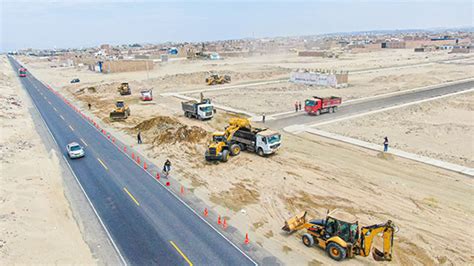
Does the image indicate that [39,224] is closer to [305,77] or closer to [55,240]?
[55,240]

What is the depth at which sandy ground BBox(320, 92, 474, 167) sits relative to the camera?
95.6ft

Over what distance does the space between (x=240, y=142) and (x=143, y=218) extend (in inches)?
510

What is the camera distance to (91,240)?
1706 cm

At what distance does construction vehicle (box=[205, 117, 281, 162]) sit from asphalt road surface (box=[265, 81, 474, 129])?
31.7 feet

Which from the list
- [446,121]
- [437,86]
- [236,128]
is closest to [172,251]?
[236,128]

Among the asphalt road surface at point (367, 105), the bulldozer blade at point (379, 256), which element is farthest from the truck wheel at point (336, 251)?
the asphalt road surface at point (367, 105)

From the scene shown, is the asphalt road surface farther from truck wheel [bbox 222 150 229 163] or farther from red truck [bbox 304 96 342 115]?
truck wheel [bbox 222 150 229 163]

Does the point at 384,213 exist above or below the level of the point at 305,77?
below

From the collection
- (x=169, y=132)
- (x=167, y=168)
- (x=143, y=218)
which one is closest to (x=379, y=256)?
(x=143, y=218)

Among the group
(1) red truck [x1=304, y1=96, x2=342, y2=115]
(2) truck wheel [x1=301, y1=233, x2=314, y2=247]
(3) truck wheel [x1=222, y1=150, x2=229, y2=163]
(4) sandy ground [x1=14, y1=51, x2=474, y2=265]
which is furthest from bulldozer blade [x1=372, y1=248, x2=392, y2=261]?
(1) red truck [x1=304, y1=96, x2=342, y2=115]

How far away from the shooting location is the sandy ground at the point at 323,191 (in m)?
16.4

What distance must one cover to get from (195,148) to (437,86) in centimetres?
5345

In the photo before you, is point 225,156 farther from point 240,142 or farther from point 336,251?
point 336,251

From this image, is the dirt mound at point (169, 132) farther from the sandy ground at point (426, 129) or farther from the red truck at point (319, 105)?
the red truck at point (319, 105)
